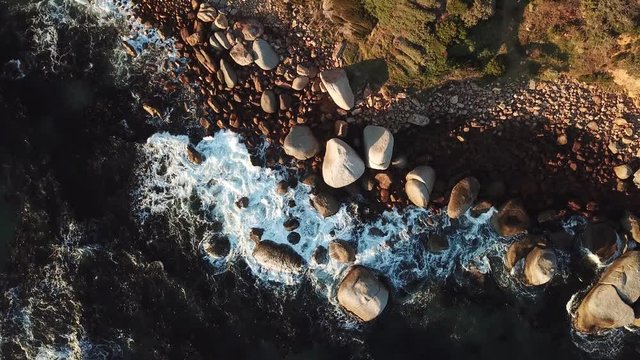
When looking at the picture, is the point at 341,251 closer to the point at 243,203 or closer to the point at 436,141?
the point at 243,203

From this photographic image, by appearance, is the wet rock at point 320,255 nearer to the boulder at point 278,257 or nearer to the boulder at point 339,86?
the boulder at point 278,257

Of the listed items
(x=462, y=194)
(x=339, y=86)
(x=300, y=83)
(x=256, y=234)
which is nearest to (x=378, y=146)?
(x=339, y=86)

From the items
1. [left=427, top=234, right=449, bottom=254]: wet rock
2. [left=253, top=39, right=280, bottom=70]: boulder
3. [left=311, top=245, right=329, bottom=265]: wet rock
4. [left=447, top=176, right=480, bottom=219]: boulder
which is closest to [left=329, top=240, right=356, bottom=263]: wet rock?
[left=311, top=245, right=329, bottom=265]: wet rock

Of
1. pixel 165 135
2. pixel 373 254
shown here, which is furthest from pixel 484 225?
pixel 165 135

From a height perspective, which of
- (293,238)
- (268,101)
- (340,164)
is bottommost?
(293,238)

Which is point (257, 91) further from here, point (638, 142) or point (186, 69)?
point (638, 142)

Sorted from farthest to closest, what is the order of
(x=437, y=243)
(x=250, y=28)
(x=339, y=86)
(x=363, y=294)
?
(x=250, y=28)
(x=437, y=243)
(x=339, y=86)
(x=363, y=294)
